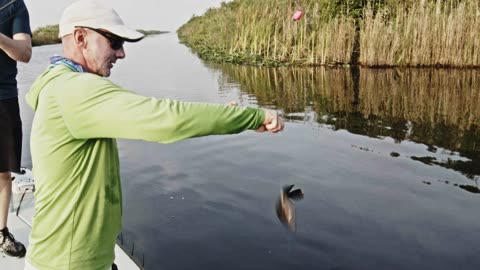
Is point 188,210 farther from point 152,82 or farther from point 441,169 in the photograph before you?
point 152,82

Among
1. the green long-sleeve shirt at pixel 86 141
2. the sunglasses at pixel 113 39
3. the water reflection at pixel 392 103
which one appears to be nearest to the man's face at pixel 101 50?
the sunglasses at pixel 113 39

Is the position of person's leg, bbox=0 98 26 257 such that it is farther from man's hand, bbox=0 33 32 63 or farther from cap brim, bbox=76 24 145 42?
cap brim, bbox=76 24 145 42

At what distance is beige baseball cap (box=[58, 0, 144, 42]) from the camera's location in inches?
66.7

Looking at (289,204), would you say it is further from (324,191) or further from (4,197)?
(324,191)

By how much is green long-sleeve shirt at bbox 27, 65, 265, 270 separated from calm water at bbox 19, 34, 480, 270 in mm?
2326

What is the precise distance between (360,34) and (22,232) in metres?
15.7

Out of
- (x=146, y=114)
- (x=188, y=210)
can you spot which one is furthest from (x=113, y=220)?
(x=188, y=210)

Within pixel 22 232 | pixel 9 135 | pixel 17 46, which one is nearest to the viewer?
pixel 17 46

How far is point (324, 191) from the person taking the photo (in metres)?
5.55

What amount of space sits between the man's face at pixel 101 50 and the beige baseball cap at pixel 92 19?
33 mm

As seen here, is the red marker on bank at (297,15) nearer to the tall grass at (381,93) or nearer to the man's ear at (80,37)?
the tall grass at (381,93)

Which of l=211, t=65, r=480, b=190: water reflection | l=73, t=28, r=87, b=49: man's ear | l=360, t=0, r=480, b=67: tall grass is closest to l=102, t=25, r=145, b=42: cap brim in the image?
l=73, t=28, r=87, b=49: man's ear

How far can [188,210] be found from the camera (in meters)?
5.20

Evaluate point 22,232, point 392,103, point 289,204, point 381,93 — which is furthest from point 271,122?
point 381,93
